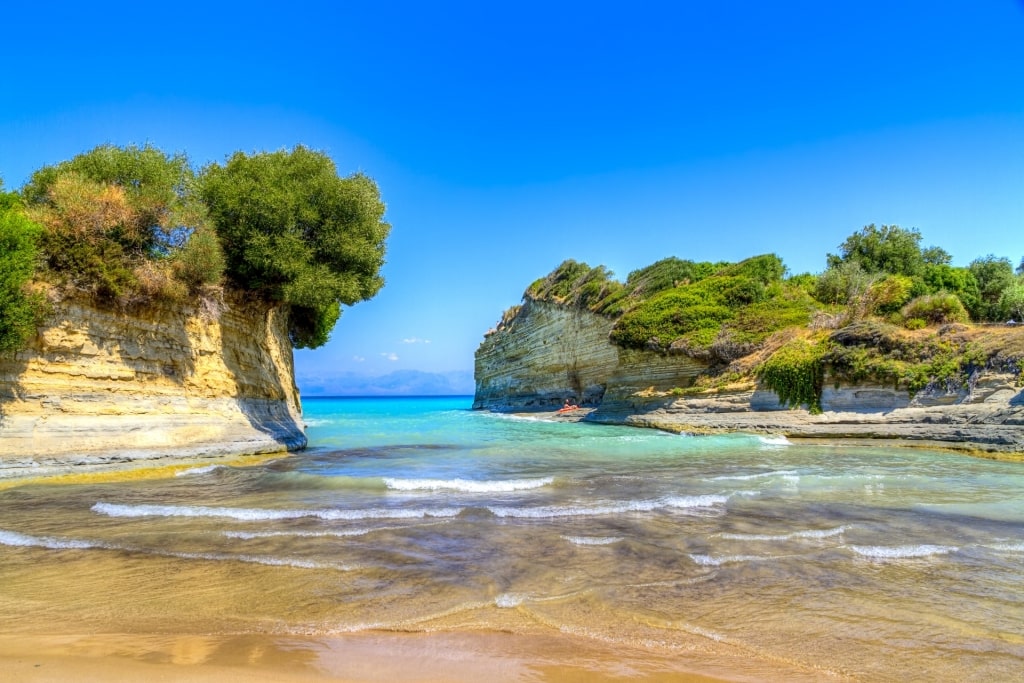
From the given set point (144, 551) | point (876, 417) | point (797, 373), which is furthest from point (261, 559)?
point (797, 373)

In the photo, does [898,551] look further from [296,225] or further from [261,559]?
[296,225]

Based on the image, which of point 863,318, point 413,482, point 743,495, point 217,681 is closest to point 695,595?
point 217,681

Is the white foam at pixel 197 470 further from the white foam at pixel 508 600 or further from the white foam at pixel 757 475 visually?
the white foam at pixel 757 475

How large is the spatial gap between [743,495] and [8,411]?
1620 cm

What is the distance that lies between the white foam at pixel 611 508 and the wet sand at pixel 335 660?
4.48 meters

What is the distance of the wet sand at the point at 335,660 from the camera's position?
143 inches

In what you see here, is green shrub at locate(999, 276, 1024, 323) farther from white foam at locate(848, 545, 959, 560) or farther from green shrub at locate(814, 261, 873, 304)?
white foam at locate(848, 545, 959, 560)

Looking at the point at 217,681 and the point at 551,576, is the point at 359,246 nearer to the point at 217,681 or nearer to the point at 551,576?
the point at 551,576

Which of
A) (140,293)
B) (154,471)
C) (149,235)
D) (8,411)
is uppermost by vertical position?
(149,235)

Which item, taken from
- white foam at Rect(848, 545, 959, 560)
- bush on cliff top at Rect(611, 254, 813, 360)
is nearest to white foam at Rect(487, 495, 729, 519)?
white foam at Rect(848, 545, 959, 560)

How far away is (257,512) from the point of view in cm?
893

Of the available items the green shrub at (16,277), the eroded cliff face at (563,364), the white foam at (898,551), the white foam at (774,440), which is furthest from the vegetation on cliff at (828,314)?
the green shrub at (16,277)

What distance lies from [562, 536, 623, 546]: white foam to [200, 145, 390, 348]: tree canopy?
13.4 metres

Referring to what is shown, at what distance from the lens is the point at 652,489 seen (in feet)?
36.3
